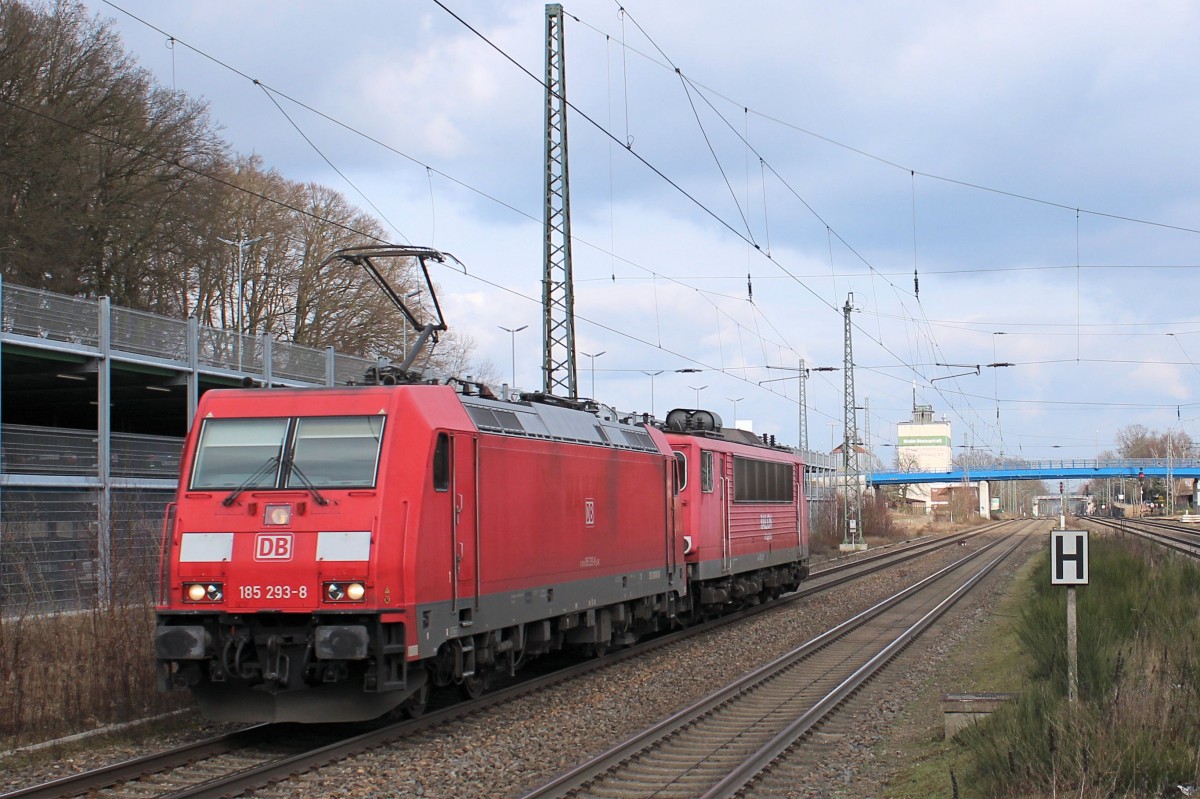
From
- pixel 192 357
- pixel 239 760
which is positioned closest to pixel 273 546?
pixel 239 760

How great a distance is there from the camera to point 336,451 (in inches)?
447

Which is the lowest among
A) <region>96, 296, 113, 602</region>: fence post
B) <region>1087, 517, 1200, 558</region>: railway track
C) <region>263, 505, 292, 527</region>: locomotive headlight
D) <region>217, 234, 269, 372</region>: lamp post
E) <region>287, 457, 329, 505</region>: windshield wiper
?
<region>1087, 517, 1200, 558</region>: railway track

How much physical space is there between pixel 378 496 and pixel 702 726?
426 cm

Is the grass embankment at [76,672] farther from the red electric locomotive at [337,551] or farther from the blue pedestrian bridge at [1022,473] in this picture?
the blue pedestrian bridge at [1022,473]

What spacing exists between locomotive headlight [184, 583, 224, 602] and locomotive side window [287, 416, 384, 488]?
1.13 metres

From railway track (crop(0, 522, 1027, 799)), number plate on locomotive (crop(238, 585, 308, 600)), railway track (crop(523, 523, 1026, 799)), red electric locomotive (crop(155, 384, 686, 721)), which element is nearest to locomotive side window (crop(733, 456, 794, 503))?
railway track (crop(523, 523, 1026, 799))

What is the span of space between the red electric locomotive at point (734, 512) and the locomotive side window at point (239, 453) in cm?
975

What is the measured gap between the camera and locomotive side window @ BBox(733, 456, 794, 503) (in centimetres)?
2347

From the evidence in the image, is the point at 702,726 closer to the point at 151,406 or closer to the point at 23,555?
the point at 23,555

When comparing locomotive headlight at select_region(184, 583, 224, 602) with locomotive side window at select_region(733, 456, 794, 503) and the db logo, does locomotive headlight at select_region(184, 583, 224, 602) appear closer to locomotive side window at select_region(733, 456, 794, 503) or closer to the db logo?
the db logo

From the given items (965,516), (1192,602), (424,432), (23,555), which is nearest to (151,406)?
(23,555)

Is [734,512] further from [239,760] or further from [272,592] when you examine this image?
[239,760]

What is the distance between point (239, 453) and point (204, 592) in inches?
55.1

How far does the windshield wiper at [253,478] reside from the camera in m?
11.3
